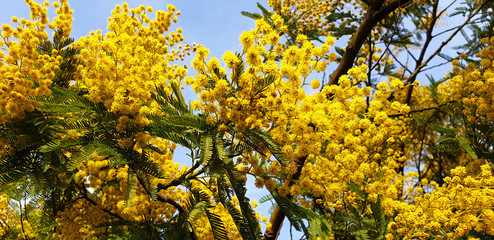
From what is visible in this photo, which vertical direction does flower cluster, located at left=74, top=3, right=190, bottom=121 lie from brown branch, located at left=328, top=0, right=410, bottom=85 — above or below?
below

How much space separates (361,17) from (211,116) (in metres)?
3.65


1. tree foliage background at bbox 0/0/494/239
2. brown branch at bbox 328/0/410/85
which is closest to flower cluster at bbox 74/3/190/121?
tree foliage background at bbox 0/0/494/239

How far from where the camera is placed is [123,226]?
350 cm

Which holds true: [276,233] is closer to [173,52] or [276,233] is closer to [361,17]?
[173,52]

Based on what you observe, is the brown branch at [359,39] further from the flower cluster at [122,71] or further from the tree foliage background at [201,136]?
the flower cluster at [122,71]

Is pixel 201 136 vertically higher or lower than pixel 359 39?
lower

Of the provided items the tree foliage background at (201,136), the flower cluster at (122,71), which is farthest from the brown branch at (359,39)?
the flower cluster at (122,71)

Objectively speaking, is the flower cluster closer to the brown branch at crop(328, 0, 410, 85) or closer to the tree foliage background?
the tree foliage background

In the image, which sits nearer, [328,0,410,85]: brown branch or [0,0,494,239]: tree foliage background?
[0,0,494,239]: tree foliage background

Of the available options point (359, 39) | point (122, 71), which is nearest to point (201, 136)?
point (122, 71)

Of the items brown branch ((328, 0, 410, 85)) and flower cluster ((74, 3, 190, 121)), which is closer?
flower cluster ((74, 3, 190, 121))

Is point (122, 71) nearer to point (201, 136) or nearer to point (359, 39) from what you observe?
point (201, 136)

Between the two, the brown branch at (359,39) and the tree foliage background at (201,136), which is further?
the brown branch at (359,39)

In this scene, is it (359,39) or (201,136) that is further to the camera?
(359,39)
